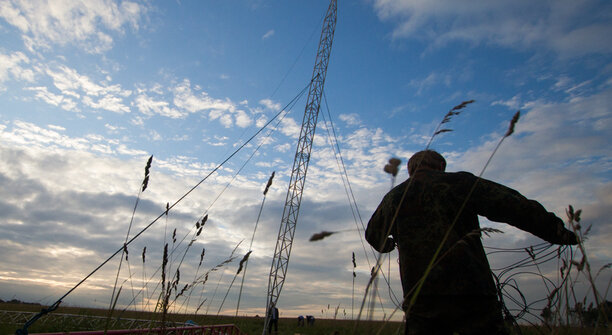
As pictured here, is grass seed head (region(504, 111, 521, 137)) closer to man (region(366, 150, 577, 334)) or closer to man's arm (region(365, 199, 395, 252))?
man (region(366, 150, 577, 334))

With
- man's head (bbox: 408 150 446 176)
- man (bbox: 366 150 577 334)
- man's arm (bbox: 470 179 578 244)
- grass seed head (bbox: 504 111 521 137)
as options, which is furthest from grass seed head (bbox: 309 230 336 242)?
man's head (bbox: 408 150 446 176)

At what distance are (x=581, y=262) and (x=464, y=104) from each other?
1.05 m

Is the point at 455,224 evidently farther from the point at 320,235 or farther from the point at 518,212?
the point at 320,235

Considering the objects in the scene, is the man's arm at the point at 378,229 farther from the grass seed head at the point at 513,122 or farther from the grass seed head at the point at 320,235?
the grass seed head at the point at 320,235

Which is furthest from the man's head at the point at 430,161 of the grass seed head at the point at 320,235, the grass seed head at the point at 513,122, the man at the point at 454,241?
the grass seed head at the point at 320,235

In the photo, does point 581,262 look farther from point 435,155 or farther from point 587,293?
point 435,155

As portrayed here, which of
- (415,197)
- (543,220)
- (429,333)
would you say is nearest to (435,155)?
(415,197)

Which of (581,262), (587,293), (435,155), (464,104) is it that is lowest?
(587,293)

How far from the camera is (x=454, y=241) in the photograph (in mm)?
1791

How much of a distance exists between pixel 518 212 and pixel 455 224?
0.32 meters

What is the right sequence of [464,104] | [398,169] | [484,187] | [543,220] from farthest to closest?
[484,187] → [543,220] → [464,104] → [398,169]

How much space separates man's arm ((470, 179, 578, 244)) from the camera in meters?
1.76

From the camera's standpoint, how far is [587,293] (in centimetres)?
204

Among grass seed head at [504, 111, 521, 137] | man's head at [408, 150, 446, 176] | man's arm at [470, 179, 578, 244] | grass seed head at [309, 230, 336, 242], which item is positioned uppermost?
man's head at [408, 150, 446, 176]
